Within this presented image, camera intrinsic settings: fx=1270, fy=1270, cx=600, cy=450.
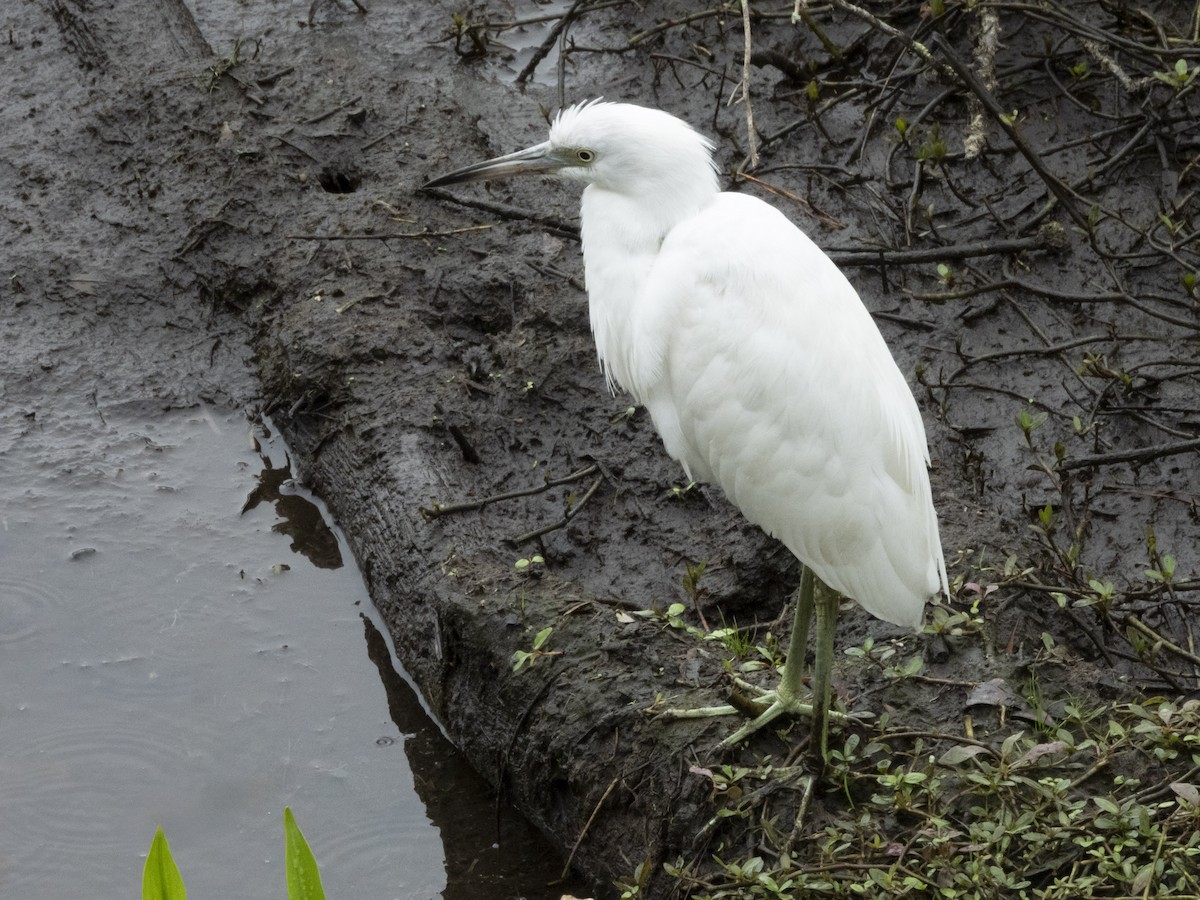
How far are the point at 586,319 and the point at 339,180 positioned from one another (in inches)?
61.7

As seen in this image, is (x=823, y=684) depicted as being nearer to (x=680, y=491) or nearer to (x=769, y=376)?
(x=769, y=376)

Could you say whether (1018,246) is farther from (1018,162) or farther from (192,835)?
(192,835)

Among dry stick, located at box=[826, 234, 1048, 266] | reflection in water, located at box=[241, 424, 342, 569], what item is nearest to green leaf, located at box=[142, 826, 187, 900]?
reflection in water, located at box=[241, 424, 342, 569]

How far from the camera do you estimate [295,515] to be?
4.46m

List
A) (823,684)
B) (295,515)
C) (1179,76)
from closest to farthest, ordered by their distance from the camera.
Result: (823,684) → (1179,76) → (295,515)

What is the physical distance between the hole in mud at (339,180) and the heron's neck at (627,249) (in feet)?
7.79

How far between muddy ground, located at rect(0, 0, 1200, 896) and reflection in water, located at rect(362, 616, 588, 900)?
0.08m

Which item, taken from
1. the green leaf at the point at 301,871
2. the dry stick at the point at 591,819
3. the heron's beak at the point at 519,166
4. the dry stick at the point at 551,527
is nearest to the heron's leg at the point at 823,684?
A: the dry stick at the point at 591,819

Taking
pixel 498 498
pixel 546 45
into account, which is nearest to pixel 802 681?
pixel 498 498

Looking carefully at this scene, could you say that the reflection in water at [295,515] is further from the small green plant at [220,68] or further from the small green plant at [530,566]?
the small green plant at [220,68]

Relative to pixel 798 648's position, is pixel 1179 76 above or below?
above

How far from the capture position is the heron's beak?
11.0 feet

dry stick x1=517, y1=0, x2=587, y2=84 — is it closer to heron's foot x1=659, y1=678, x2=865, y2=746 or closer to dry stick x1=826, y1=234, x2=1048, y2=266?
dry stick x1=826, y1=234, x2=1048, y2=266

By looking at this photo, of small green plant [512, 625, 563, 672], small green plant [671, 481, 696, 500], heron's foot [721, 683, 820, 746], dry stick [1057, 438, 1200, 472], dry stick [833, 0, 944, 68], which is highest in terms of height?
dry stick [833, 0, 944, 68]
